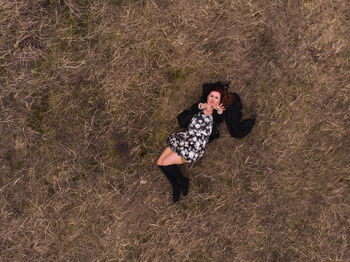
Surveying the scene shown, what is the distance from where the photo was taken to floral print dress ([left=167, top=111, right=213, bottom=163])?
3742mm

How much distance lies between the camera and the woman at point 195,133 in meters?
3.71

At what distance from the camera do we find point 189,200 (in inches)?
168

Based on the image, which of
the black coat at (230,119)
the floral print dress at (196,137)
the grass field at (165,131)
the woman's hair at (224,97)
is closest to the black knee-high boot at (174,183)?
the grass field at (165,131)

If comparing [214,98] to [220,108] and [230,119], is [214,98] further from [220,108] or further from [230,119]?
[230,119]

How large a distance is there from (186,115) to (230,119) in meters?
0.72

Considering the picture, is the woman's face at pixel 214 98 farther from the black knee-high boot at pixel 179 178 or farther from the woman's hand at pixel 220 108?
the black knee-high boot at pixel 179 178

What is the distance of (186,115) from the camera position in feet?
12.7

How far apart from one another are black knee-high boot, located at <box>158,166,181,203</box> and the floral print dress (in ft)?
1.33

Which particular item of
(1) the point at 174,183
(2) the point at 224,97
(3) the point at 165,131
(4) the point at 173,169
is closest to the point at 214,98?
(2) the point at 224,97

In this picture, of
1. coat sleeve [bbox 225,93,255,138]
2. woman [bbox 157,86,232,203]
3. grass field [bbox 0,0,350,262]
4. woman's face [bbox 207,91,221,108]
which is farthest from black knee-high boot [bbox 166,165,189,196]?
woman's face [bbox 207,91,221,108]

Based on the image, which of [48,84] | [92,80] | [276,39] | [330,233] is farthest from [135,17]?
[330,233]

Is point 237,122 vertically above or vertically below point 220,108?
below

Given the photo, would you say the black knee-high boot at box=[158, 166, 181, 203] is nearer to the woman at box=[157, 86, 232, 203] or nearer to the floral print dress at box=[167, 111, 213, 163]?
the woman at box=[157, 86, 232, 203]

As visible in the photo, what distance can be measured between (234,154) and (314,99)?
168cm
